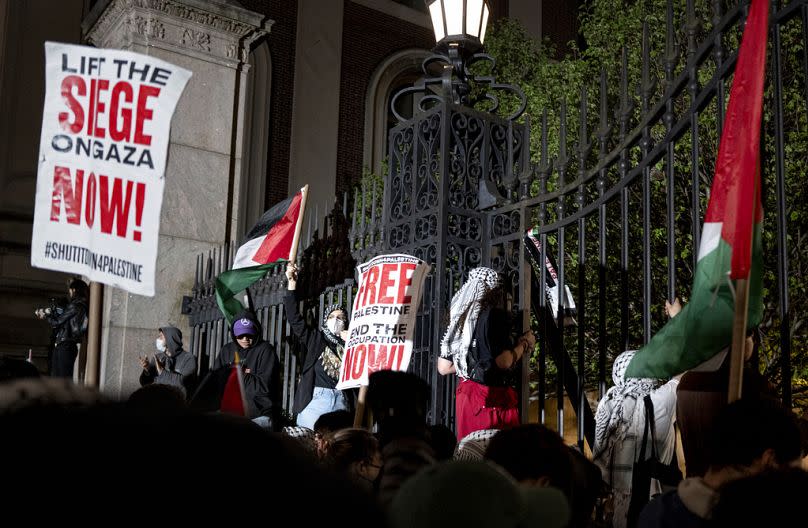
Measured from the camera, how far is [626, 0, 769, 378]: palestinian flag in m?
4.20

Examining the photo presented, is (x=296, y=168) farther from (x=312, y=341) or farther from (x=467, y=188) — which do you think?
(x=467, y=188)

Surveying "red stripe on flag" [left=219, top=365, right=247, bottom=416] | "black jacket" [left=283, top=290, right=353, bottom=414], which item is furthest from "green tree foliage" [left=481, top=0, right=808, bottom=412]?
"red stripe on flag" [left=219, top=365, right=247, bottom=416]

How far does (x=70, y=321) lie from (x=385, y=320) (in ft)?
21.0

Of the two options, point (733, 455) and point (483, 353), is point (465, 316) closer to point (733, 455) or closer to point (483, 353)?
point (483, 353)

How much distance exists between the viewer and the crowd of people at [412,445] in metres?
0.61

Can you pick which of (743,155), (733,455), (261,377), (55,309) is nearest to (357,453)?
A: (733,455)

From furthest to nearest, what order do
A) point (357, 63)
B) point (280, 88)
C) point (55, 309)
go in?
point (357, 63), point (280, 88), point (55, 309)

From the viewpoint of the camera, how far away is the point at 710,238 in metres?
4.36

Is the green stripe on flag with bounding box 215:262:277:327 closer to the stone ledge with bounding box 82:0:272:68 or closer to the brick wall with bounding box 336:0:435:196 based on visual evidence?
the stone ledge with bounding box 82:0:272:68

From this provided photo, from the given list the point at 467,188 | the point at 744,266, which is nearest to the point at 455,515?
the point at 744,266

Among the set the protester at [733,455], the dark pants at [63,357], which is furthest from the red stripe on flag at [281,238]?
the protester at [733,455]

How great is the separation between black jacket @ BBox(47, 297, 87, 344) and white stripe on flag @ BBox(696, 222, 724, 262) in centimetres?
925

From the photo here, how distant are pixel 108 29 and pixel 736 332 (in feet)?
38.2

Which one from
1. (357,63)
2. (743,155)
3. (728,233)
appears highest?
(357,63)
